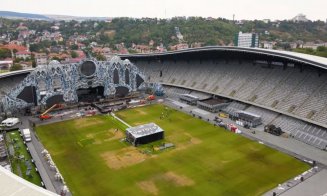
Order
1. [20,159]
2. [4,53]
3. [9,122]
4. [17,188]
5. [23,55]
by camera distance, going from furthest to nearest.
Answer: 1. [23,55]
2. [4,53]
3. [9,122]
4. [20,159]
5. [17,188]

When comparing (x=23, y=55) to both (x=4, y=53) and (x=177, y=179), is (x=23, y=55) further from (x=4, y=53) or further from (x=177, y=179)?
(x=177, y=179)

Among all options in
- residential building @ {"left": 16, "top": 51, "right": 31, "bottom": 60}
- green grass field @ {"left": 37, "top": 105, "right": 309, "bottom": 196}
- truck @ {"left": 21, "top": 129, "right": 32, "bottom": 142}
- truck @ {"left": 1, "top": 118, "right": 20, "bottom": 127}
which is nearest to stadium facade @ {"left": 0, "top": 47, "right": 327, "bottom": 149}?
truck @ {"left": 1, "top": 118, "right": 20, "bottom": 127}

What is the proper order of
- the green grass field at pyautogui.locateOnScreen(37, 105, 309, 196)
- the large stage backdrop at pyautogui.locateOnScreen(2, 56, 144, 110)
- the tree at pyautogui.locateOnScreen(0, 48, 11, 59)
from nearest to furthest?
1. the green grass field at pyautogui.locateOnScreen(37, 105, 309, 196)
2. the large stage backdrop at pyautogui.locateOnScreen(2, 56, 144, 110)
3. the tree at pyautogui.locateOnScreen(0, 48, 11, 59)

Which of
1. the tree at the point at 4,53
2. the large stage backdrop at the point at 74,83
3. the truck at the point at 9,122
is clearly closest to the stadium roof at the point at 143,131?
the truck at the point at 9,122

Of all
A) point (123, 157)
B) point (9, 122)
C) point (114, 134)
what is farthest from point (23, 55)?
point (123, 157)

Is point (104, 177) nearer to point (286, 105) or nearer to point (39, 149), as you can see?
point (39, 149)

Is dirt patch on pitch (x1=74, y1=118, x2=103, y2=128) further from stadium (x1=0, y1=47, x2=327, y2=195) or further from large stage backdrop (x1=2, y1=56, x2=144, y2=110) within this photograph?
large stage backdrop (x1=2, y1=56, x2=144, y2=110)
